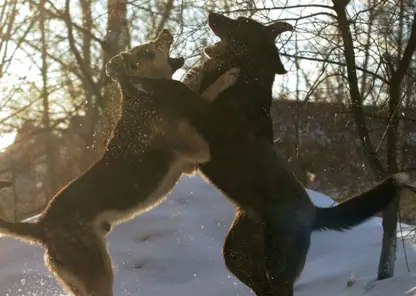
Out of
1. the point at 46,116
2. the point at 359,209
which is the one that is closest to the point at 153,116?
the point at 359,209

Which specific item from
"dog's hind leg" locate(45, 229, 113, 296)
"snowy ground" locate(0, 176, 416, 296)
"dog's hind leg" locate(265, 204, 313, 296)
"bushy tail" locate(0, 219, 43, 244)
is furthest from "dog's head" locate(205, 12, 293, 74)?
"snowy ground" locate(0, 176, 416, 296)

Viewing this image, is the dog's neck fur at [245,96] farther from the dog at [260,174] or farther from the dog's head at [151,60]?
the dog's head at [151,60]

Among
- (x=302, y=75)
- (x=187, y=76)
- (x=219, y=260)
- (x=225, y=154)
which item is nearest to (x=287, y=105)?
(x=302, y=75)

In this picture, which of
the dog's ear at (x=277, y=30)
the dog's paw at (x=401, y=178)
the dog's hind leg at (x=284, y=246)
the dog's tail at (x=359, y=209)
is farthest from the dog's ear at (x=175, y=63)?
the dog's paw at (x=401, y=178)

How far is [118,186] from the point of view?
13.7 feet

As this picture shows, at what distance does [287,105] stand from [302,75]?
1234 mm

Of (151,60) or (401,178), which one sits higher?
(151,60)

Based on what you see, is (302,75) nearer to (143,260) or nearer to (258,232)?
(258,232)

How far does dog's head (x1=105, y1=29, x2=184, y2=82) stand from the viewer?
4.50 meters

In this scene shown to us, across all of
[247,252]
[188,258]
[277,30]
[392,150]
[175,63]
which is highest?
[277,30]

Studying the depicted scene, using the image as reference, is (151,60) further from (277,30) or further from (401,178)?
(401,178)

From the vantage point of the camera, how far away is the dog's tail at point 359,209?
167 inches

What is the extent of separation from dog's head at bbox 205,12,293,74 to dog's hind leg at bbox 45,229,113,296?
Answer: 1525 mm

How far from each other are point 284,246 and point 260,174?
0.50m
